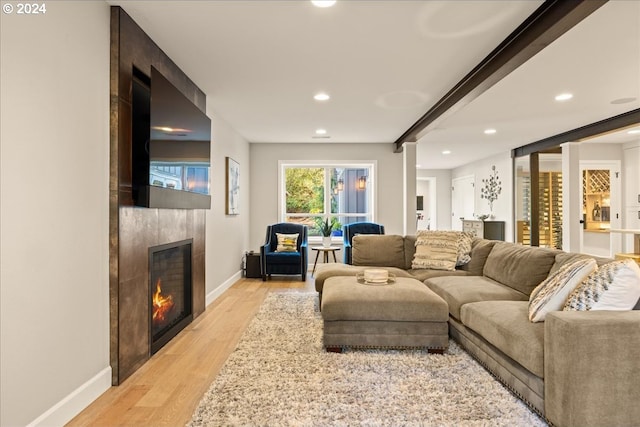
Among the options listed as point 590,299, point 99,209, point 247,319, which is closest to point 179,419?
point 99,209

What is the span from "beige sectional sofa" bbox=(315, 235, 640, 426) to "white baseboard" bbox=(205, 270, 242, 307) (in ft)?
9.26

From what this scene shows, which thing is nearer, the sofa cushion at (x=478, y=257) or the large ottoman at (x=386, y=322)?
the large ottoman at (x=386, y=322)

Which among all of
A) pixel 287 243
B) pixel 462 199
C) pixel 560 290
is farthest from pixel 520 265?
pixel 462 199

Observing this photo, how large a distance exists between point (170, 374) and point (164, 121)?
174 cm

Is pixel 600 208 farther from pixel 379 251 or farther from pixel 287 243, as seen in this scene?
pixel 287 243

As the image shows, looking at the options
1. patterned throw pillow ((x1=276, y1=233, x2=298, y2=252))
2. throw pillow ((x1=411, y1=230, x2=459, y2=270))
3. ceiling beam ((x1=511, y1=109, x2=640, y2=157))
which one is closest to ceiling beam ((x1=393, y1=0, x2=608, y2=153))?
throw pillow ((x1=411, y1=230, x2=459, y2=270))

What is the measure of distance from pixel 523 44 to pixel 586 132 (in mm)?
4172

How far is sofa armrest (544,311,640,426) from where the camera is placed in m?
1.73

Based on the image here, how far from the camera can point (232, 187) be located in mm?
5703

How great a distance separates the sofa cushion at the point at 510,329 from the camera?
1968 millimetres

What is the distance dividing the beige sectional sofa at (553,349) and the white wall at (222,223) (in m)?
2.96

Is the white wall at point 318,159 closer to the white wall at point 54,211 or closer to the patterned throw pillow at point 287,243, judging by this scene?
the patterned throw pillow at point 287,243

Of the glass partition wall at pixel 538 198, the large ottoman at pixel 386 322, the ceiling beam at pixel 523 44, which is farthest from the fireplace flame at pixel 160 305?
the glass partition wall at pixel 538 198

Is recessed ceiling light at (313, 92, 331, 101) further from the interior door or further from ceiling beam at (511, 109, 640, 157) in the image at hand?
the interior door
